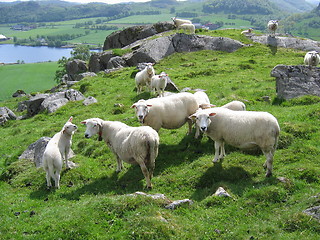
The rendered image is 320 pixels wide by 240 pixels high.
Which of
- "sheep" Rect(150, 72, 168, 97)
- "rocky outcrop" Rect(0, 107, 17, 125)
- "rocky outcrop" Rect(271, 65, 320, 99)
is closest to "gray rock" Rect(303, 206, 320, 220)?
"rocky outcrop" Rect(271, 65, 320, 99)

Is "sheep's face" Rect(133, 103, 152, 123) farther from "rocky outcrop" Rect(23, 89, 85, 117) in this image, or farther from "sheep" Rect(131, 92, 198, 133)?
"rocky outcrop" Rect(23, 89, 85, 117)

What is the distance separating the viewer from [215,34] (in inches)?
1769

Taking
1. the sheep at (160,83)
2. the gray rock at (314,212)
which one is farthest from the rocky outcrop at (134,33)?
the gray rock at (314,212)

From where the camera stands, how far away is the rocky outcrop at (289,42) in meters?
42.0

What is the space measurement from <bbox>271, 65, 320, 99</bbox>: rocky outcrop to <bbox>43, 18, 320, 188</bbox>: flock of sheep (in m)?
6.34

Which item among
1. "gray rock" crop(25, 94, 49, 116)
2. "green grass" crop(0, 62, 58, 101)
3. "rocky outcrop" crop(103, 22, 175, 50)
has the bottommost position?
"green grass" crop(0, 62, 58, 101)

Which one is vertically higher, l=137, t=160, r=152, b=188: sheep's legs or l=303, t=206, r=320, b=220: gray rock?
l=303, t=206, r=320, b=220: gray rock

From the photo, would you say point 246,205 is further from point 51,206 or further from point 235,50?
point 235,50

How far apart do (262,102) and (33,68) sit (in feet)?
373

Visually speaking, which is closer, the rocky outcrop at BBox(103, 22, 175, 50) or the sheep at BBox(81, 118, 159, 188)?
the sheep at BBox(81, 118, 159, 188)

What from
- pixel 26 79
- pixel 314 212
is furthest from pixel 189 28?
pixel 26 79

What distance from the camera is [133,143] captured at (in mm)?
12070

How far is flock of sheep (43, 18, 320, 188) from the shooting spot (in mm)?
11695

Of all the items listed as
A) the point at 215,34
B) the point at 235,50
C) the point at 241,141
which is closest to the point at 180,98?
the point at 241,141
